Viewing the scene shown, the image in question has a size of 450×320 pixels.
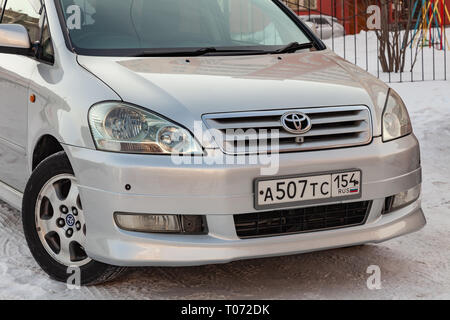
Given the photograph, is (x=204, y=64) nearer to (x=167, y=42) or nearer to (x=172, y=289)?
(x=167, y=42)

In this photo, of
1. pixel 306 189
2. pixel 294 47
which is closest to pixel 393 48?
pixel 294 47

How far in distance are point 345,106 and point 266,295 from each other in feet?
3.13

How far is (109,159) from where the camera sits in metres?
3.53

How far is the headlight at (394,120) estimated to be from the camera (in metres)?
3.92

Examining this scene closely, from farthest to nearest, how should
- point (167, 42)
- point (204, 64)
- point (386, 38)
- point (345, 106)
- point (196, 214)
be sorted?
1. point (386, 38)
2. point (167, 42)
3. point (204, 64)
4. point (345, 106)
5. point (196, 214)

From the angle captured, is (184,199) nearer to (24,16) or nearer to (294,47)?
(294,47)

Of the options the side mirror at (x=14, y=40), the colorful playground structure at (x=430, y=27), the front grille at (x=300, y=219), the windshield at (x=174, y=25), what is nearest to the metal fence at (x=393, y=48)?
the colorful playground structure at (x=430, y=27)

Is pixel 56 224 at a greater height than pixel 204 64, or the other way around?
pixel 204 64

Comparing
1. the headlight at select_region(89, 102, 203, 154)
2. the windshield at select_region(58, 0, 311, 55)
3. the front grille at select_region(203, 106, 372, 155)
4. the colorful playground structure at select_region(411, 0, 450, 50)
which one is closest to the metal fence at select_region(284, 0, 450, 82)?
the colorful playground structure at select_region(411, 0, 450, 50)

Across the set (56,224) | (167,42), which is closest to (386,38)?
(167,42)

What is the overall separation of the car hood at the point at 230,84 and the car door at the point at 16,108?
1.56 ft

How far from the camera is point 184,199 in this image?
11.4 ft

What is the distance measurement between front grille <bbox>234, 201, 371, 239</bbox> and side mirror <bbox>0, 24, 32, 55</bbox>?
155cm

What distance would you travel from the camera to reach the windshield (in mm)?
4340
